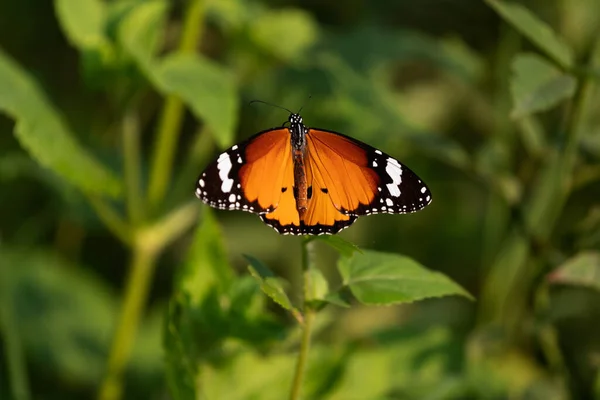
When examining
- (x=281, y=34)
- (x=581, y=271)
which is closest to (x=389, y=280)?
(x=581, y=271)

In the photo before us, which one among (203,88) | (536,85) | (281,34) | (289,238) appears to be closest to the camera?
(536,85)

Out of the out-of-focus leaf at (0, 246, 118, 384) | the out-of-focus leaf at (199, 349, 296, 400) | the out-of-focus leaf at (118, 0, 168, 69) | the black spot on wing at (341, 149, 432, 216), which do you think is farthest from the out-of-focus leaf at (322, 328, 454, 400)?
the out-of-focus leaf at (0, 246, 118, 384)

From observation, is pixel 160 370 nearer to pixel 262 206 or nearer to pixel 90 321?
pixel 90 321

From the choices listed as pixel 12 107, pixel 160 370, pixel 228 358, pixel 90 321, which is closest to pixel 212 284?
pixel 228 358

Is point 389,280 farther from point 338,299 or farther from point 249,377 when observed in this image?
point 249,377

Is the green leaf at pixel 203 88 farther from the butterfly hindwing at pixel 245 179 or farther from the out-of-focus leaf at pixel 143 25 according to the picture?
the butterfly hindwing at pixel 245 179

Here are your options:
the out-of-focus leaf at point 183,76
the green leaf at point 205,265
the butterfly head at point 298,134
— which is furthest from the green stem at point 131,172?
the butterfly head at point 298,134
